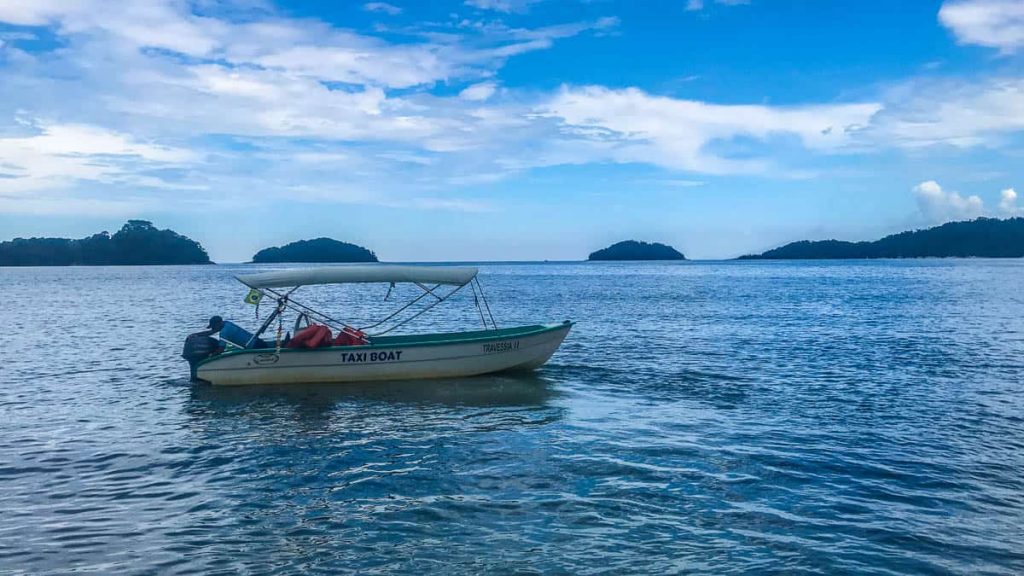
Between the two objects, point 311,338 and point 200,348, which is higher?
point 311,338

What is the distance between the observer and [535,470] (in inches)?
521

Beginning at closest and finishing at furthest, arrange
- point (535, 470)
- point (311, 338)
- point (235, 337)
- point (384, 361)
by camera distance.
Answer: point (535, 470) → point (311, 338) → point (384, 361) → point (235, 337)

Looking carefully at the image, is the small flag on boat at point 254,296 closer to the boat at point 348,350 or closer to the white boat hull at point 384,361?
the boat at point 348,350

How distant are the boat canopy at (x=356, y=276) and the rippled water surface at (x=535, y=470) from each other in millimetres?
3180

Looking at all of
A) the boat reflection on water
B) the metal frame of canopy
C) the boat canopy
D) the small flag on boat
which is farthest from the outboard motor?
the boat canopy

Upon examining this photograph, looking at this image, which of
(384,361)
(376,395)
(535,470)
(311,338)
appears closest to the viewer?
(535,470)

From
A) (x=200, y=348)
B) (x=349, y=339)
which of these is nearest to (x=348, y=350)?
(x=349, y=339)

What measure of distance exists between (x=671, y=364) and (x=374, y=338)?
34.9 ft

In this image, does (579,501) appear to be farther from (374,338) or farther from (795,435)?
(374,338)

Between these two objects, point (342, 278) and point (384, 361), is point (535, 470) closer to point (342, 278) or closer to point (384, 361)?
point (384, 361)

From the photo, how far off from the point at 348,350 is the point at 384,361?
3.71 feet


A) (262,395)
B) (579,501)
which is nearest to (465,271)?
(262,395)

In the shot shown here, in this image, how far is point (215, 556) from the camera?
9555 mm

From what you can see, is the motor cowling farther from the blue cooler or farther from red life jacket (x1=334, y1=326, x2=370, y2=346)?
red life jacket (x1=334, y1=326, x2=370, y2=346)
